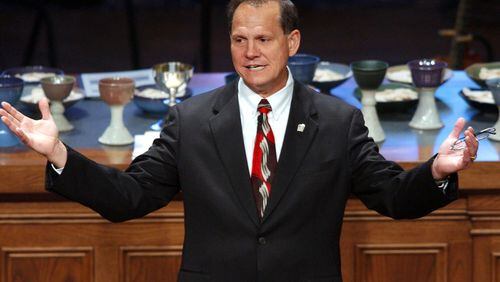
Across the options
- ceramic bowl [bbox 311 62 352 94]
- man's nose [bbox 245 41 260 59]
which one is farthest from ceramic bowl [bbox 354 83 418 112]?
man's nose [bbox 245 41 260 59]

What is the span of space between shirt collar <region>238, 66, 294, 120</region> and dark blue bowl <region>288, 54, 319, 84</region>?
1340mm

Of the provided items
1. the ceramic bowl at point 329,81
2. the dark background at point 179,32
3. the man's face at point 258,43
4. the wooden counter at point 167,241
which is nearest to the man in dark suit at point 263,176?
the man's face at point 258,43

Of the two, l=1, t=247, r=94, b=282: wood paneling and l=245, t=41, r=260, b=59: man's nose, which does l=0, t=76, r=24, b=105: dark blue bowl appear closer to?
l=1, t=247, r=94, b=282: wood paneling

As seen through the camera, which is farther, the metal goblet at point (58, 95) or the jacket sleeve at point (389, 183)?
the metal goblet at point (58, 95)

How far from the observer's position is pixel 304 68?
4516mm

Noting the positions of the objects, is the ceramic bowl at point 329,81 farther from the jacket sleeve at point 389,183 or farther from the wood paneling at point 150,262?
the jacket sleeve at point 389,183

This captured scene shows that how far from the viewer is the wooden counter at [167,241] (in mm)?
3918

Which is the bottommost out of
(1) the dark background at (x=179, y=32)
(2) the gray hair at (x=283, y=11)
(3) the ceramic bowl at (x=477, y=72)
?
(1) the dark background at (x=179, y=32)

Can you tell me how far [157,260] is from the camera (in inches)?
156

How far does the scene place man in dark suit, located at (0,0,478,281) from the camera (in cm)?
301

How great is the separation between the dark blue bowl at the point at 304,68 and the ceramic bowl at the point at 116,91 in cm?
63

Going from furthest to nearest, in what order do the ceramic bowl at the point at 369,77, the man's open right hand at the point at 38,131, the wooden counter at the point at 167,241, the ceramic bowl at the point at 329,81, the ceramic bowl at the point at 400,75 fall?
1. the ceramic bowl at the point at 400,75
2. the ceramic bowl at the point at 329,81
3. the ceramic bowl at the point at 369,77
4. the wooden counter at the point at 167,241
5. the man's open right hand at the point at 38,131

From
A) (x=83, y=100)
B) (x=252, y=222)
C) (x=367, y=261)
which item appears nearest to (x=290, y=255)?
(x=252, y=222)

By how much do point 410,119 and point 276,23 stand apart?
5.19 feet
